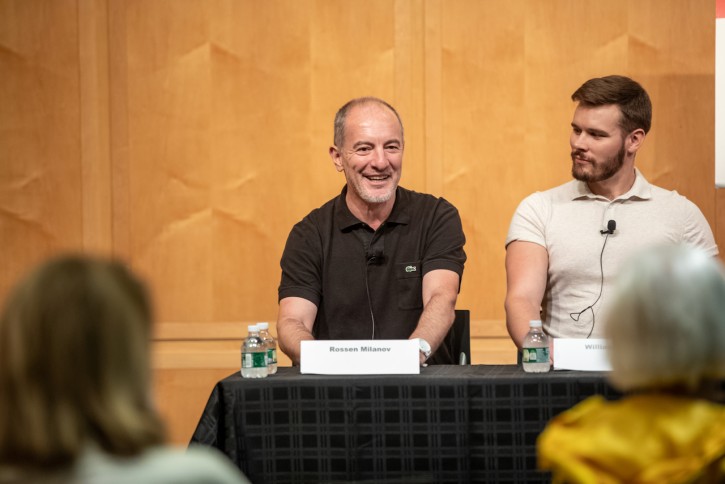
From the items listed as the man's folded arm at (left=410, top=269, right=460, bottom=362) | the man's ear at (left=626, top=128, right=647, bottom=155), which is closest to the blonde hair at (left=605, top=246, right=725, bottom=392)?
the man's folded arm at (left=410, top=269, right=460, bottom=362)

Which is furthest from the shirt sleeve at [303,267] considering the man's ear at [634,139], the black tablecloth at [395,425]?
the man's ear at [634,139]

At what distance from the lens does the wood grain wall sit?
440cm

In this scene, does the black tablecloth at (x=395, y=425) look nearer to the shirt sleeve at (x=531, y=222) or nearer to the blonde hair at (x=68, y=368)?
the shirt sleeve at (x=531, y=222)

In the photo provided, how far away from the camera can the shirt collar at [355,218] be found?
3.29 metres

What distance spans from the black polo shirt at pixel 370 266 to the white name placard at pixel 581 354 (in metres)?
0.74

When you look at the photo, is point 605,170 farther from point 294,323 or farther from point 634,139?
point 294,323

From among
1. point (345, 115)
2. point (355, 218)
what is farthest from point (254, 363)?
point (345, 115)

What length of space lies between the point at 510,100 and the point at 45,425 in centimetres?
364

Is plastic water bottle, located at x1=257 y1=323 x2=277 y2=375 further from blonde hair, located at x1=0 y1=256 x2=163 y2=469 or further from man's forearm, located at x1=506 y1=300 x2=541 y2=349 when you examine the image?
blonde hair, located at x1=0 y1=256 x2=163 y2=469

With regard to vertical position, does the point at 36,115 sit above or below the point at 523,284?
above

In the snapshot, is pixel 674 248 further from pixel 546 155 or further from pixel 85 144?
pixel 85 144

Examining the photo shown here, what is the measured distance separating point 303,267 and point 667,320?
2098mm

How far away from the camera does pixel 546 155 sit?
443cm

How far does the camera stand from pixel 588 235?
10.6ft
